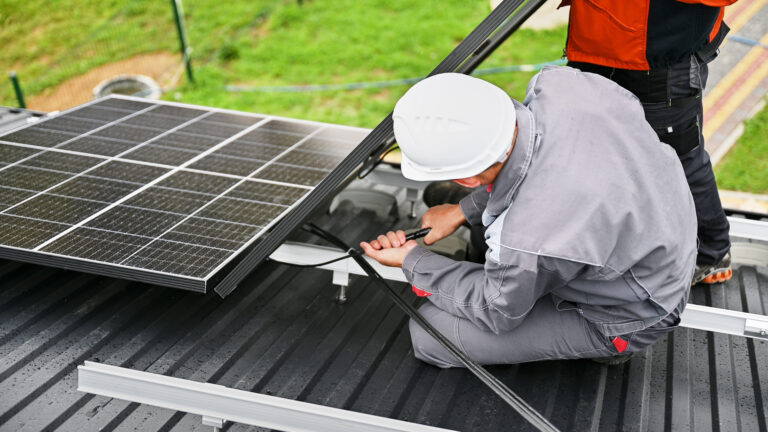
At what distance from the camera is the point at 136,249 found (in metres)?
3.00

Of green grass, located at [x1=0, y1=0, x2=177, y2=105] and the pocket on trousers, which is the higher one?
the pocket on trousers

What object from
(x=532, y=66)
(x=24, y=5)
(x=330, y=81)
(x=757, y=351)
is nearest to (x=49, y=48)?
(x=24, y=5)

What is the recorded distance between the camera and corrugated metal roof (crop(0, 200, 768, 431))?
2717 mm

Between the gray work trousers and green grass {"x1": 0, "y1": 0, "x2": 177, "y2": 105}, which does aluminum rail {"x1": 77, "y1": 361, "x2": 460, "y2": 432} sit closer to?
the gray work trousers

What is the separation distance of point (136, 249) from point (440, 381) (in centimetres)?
142

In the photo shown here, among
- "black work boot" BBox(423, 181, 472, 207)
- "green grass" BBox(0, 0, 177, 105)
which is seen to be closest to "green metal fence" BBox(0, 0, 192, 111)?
"green grass" BBox(0, 0, 177, 105)

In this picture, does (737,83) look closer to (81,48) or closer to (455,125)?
(455,125)

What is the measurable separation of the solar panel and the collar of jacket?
119cm

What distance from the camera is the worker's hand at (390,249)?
9.55 feet

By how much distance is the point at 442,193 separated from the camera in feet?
13.5

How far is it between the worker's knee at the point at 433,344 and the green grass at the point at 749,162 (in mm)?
5606

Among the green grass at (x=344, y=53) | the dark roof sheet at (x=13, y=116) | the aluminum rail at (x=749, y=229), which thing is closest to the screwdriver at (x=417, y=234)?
the aluminum rail at (x=749, y=229)

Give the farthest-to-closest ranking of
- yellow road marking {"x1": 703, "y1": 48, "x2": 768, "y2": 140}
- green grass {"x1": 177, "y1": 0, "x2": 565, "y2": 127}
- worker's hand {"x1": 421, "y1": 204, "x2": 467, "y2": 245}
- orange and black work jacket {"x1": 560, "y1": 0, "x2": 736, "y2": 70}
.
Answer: green grass {"x1": 177, "y1": 0, "x2": 565, "y2": 127} < yellow road marking {"x1": 703, "y1": 48, "x2": 768, "y2": 140} < worker's hand {"x1": 421, "y1": 204, "x2": 467, "y2": 245} < orange and black work jacket {"x1": 560, "y1": 0, "x2": 736, "y2": 70}

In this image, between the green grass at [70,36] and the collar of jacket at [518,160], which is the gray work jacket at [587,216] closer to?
the collar of jacket at [518,160]
